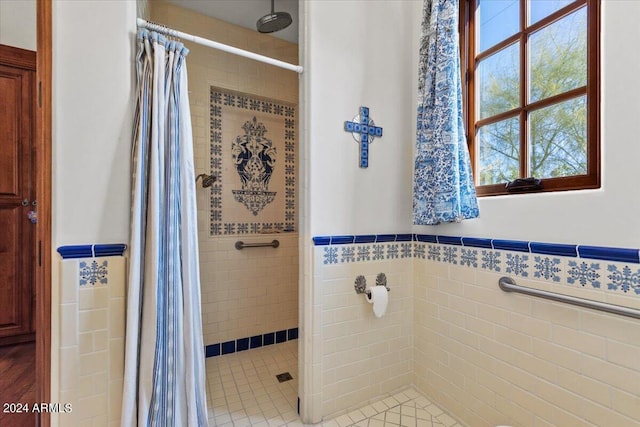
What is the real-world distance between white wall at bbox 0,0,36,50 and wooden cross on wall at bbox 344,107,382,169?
8.39ft

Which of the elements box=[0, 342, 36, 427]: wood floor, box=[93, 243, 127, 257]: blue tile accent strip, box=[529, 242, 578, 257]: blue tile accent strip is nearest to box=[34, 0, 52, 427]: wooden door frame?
box=[93, 243, 127, 257]: blue tile accent strip

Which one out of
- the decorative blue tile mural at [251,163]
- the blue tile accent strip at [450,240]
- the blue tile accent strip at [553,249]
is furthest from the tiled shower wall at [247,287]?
the blue tile accent strip at [553,249]

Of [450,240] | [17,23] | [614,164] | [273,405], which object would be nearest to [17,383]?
[273,405]

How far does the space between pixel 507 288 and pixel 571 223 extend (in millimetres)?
347

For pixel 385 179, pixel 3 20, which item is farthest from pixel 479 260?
pixel 3 20

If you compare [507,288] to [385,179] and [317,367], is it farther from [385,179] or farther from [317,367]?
[317,367]

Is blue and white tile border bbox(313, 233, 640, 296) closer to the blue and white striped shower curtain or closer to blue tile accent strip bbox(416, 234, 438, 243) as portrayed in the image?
blue tile accent strip bbox(416, 234, 438, 243)

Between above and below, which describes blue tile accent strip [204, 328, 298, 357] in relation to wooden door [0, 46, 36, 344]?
below

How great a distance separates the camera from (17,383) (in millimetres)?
1622

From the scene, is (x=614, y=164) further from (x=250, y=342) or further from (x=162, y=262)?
(x=250, y=342)

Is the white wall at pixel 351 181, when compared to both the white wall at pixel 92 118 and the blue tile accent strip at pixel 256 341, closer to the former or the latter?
the white wall at pixel 92 118

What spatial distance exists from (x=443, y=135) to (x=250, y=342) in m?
2.05

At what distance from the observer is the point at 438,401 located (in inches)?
59.6

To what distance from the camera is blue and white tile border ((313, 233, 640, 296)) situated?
34.9 inches
